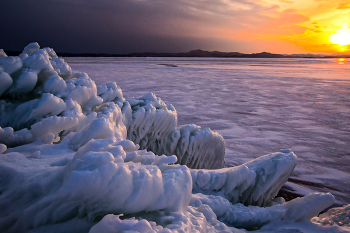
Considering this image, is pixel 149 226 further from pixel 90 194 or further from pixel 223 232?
pixel 223 232

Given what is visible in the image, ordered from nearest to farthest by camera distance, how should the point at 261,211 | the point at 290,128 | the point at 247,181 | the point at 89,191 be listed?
the point at 89,191 < the point at 261,211 < the point at 247,181 < the point at 290,128

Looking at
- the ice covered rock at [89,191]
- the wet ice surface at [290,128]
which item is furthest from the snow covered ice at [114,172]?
the wet ice surface at [290,128]

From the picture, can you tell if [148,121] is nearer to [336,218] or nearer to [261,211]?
[261,211]

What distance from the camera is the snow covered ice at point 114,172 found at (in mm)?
1131

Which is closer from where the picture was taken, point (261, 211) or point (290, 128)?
point (261, 211)

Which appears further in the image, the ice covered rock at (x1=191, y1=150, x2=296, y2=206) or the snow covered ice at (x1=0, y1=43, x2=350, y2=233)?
the ice covered rock at (x1=191, y1=150, x2=296, y2=206)

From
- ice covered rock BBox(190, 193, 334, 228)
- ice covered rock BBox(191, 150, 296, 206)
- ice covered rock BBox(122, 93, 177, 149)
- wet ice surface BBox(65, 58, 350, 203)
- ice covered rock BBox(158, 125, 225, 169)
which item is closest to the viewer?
ice covered rock BBox(190, 193, 334, 228)

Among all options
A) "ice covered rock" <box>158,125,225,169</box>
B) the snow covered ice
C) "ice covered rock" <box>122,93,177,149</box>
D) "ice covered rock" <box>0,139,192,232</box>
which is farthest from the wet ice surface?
"ice covered rock" <box>0,139,192,232</box>

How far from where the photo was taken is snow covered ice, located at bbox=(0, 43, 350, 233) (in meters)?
1.13

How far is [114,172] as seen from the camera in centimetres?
110

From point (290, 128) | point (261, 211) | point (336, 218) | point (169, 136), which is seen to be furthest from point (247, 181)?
point (290, 128)

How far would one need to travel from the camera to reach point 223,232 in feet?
4.68

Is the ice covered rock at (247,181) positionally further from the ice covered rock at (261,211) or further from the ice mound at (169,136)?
the ice mound at (169,136)

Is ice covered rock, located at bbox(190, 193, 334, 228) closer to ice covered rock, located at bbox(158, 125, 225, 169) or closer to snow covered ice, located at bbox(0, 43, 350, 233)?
snow covered ice, located at bbox(0, 43, 350, 233)
